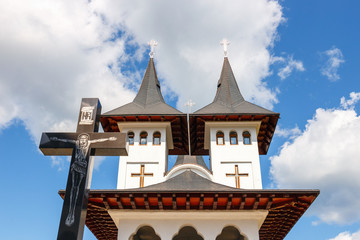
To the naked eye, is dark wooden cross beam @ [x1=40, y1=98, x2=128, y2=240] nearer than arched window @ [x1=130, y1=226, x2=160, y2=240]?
Yes

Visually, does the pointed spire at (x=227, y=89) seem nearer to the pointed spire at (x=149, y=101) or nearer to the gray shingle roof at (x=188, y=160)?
the pointed spire at (x=149, y=101)

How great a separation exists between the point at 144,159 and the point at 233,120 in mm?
5211

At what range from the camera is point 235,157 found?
707 inches

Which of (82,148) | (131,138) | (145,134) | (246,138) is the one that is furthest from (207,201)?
(131,138)

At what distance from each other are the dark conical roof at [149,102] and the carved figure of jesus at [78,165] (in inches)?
384

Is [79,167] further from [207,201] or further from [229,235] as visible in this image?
[229,235]

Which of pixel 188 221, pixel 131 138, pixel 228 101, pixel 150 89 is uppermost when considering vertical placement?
pixel 150 89

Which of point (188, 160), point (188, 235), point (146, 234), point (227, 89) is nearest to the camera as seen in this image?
point (146, 234)

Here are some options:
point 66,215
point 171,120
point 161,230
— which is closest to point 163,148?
point 171,120

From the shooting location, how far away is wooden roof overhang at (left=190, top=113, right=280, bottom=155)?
18.6m

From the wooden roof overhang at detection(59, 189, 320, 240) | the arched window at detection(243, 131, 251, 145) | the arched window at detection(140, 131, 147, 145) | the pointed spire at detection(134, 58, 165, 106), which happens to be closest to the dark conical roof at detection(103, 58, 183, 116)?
the pointed spire at detection(134, 58, 165, 106)

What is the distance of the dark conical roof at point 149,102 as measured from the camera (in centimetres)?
1908

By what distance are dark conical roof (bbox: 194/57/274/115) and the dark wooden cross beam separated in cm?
1016

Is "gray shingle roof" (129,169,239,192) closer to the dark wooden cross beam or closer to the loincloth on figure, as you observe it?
the dark wooden cross beam
